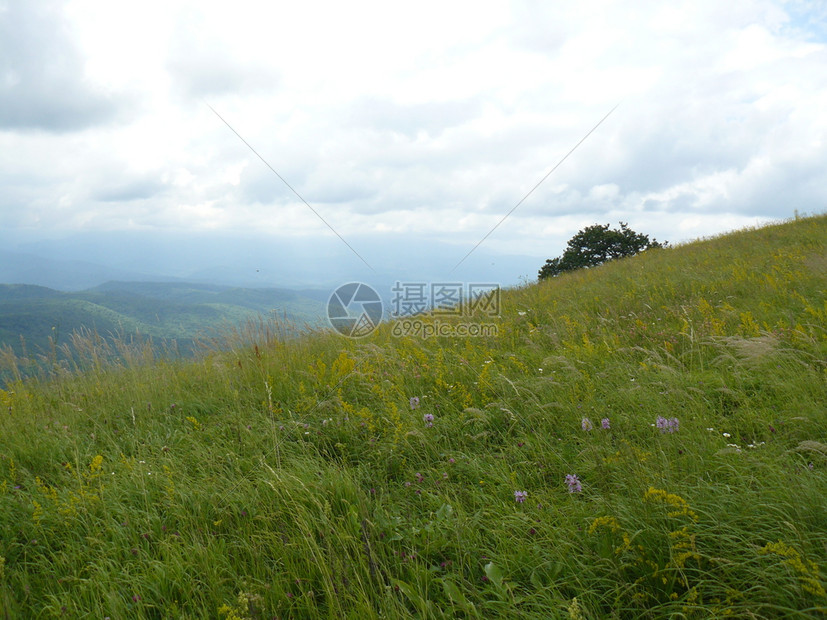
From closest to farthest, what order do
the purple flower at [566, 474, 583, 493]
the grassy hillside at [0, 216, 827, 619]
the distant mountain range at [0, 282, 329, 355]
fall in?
the grassy hillside at [0, 216, 827, 619]
the purple flower at [566, 474, 583, 493]
the distant mountain range at [0, 282, 329, 355]

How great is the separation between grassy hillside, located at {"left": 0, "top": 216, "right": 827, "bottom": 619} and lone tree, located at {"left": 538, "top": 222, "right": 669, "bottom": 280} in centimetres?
2466

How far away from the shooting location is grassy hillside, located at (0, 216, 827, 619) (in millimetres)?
1775

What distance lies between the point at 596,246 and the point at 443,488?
29.8m

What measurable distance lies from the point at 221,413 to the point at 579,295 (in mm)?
6736

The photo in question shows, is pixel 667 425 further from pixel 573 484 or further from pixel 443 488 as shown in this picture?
pixel 443 488

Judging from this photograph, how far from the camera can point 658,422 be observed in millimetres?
2707

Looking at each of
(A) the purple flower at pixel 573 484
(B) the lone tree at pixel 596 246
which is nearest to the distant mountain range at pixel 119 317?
(A) the purple flower at pixel 573 484

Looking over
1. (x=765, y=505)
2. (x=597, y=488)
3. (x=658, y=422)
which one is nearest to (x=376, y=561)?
(x=597, y=488)

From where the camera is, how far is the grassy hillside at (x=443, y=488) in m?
1.78

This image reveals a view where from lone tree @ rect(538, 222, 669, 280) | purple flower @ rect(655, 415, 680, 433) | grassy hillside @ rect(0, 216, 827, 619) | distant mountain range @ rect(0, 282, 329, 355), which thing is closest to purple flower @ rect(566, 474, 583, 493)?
grassy hillside @ rect(0, 216, 827, 619)

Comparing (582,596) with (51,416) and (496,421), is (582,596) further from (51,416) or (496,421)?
(51,416)

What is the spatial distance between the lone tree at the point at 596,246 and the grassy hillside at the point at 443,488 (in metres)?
24.7

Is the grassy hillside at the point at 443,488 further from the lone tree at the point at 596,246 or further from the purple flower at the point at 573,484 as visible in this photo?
the lone tree at the point at 596,246

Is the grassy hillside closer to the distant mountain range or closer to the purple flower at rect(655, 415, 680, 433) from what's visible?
the purple flower at rect(655, 415, 680, 433)
